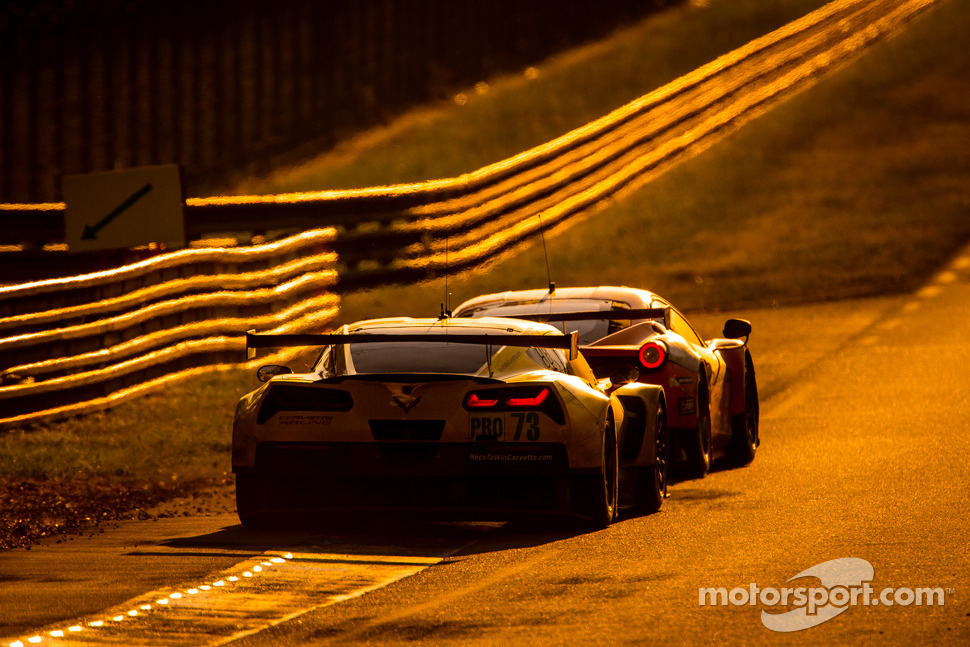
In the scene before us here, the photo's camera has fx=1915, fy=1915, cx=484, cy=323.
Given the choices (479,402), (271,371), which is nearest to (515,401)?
(479,402)

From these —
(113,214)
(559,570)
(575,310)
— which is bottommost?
(559,570)

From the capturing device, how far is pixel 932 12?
36.9 metres

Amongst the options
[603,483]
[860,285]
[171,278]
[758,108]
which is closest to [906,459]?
[603,483]

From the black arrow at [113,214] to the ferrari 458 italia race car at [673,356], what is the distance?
3.39 m

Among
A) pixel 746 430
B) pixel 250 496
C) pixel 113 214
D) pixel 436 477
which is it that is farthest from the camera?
pixel 113 214

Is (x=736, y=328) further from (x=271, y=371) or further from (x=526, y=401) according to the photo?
(x=271, y=371)

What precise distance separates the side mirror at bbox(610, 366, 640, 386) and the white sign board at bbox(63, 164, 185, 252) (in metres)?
5.22

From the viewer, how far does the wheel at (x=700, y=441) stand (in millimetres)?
11781

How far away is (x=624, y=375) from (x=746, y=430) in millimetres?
2711

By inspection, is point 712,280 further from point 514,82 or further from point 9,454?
point 9,454

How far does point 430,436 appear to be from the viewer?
934cm

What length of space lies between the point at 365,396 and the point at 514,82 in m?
24.6

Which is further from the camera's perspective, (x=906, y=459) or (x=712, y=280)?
(x=712, y=280)

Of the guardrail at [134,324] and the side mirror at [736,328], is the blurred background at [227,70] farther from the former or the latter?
the side mirror at [736,328]
